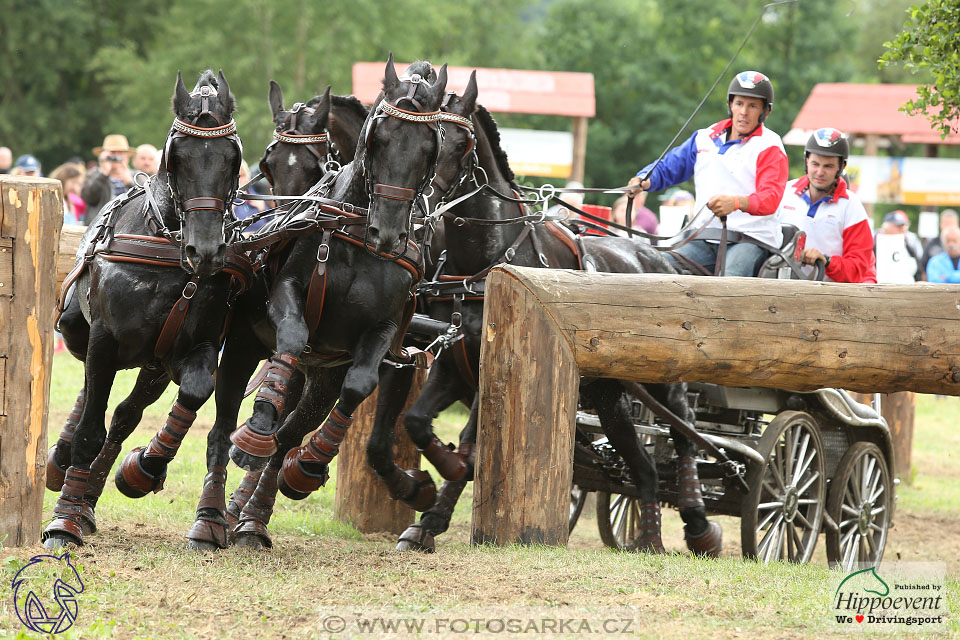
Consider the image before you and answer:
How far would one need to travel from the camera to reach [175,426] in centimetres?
560

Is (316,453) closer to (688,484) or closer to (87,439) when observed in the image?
(87,439)

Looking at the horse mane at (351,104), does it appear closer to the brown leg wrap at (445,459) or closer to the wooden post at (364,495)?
the wooden post at (364,495)

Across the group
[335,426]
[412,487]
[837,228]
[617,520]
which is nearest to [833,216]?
[837,228]

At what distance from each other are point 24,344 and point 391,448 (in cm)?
224

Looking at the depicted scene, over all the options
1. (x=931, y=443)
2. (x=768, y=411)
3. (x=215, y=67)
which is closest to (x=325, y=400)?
(x=768, y=411)

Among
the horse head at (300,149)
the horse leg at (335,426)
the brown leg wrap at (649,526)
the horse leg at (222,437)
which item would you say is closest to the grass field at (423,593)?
the horse leg at (222,437)

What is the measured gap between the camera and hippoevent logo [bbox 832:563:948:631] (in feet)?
15.2

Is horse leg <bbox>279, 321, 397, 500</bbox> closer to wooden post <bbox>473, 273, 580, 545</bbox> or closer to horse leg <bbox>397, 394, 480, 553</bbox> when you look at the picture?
wooden post <bbox>473, 273, 580, 545</bbox>

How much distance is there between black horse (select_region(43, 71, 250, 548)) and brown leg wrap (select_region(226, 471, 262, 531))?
0.66 meters

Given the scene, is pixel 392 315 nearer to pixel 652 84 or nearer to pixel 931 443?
pixel 931 443

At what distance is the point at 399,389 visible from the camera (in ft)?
22.9

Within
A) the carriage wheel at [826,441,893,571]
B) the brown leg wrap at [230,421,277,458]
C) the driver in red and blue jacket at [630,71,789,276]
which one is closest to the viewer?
the brown leg wrap at [230,421,277,458]

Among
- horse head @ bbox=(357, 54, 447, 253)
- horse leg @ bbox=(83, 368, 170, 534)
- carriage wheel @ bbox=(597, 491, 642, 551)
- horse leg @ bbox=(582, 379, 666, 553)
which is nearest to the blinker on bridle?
horse head @ bbox=(357, 54, 447, 253)

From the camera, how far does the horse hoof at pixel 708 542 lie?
762 cm
